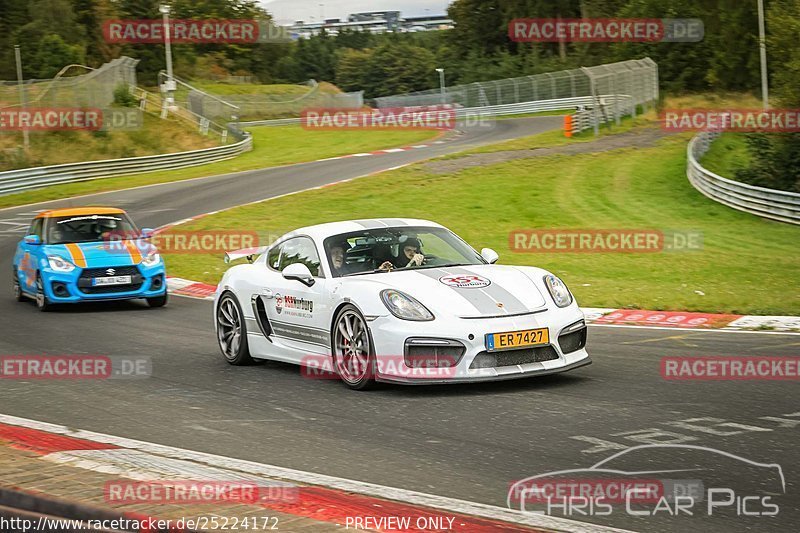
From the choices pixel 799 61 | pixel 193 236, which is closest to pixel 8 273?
pixel 193 236

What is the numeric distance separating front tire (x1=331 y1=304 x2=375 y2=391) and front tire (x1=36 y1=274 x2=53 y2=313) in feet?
25.0

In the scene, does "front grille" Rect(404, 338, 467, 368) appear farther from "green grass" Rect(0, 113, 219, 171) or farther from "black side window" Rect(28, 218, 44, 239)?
"green grass" Rect(0, 113, 219, 171)

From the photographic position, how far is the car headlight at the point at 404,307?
845 cm

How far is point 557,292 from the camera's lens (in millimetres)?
9016

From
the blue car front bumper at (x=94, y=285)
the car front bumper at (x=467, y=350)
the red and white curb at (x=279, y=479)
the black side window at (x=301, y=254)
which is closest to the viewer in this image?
the red and white curb at (x=279, y=479)

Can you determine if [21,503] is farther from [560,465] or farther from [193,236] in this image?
[193,236]

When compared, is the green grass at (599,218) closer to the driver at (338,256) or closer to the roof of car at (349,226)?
the roof of car at (349,226)

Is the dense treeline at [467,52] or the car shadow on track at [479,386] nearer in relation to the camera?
the car shadow on track at [479,386]

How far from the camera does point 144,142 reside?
46.0 m

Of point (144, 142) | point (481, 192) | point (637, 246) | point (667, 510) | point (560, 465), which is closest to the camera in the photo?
point (667, 510)

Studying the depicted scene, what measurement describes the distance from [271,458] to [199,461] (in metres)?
0.42

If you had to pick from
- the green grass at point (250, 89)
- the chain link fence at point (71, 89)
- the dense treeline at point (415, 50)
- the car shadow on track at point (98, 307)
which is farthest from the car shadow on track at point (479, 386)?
the green grass at point (250, 89)

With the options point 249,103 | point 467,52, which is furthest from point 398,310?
point 467,52

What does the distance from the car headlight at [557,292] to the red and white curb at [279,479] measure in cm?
337
